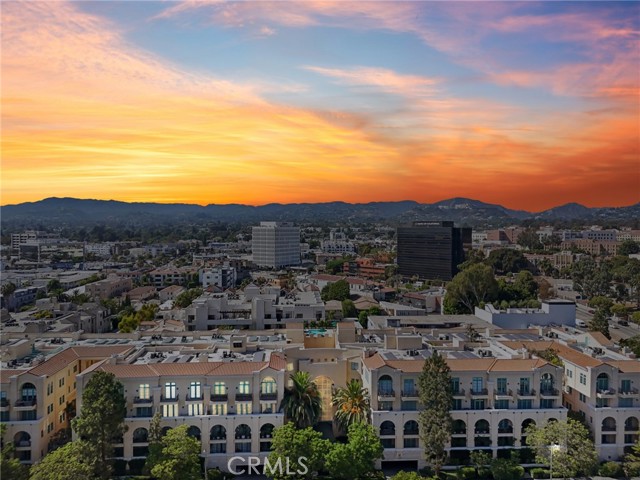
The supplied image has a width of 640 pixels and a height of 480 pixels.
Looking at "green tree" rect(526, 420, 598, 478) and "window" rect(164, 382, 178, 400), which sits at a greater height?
"window" rect(164, 382, 178, 400)

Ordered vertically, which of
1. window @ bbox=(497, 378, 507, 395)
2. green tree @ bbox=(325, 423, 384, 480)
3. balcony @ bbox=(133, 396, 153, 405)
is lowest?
green tree @ bbox=(325, 423, 384, 480)

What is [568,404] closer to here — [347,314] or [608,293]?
[347,314]

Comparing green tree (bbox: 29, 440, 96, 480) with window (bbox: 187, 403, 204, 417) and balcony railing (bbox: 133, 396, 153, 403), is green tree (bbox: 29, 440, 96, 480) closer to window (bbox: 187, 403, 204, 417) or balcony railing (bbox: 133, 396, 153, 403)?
balcony railing (bbox: 133, 396, 153, 403)

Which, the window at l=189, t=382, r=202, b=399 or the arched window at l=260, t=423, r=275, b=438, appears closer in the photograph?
the arched window at l=260, t=423, r=275, b=438

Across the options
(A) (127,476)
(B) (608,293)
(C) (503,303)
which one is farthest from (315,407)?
(B) (608,293)

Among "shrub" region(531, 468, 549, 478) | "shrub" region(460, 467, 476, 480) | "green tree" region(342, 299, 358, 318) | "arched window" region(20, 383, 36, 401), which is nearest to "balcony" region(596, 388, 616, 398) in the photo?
"shrub" region(531, 468, 549, 478)

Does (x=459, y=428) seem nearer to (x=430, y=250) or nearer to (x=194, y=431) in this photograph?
(x=194, y=431)

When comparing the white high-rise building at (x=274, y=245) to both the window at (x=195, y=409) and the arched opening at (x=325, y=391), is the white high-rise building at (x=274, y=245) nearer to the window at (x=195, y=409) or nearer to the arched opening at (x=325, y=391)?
the arched opening at (x=325, y=391)
